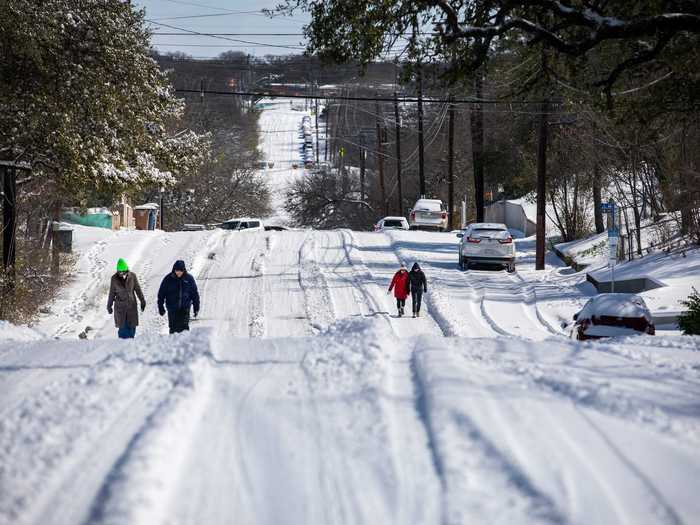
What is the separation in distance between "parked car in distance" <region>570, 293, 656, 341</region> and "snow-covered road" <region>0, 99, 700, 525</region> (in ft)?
12.5

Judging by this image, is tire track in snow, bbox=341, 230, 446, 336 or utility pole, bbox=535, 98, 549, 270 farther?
utility pole, bbox=535, 98, 549, 270

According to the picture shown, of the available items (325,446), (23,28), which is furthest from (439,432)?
(23,28)

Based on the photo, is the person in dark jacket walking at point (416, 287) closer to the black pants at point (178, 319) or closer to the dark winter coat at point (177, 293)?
the black pants at point (178, 319)

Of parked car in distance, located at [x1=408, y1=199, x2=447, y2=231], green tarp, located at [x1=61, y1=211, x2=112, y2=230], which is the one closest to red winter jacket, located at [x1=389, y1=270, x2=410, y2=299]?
parked car in distance, located at [x1=408, y1=199, x2=447, y2=231]

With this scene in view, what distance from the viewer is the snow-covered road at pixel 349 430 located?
17.6 ft

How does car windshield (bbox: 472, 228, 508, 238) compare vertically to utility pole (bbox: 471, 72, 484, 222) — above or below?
below

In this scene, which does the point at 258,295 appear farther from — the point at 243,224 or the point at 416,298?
the point at 243,224

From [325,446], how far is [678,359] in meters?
5.19

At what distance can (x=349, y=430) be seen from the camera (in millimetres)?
6789

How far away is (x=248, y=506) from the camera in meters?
5.44

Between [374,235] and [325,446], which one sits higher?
[374,235]

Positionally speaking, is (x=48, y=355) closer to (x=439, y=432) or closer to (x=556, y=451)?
(x=439, y=432)

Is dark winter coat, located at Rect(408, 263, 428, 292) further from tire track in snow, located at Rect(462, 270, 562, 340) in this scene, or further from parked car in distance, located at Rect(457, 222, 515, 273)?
parked car in distance, located at Rect(457, 222, 515, 273)

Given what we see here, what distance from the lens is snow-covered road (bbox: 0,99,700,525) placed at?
5.38 meters
